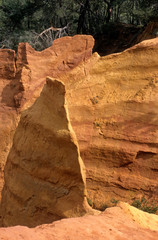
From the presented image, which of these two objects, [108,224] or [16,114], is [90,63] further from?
[108,224]

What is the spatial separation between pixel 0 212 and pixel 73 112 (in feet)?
7.82

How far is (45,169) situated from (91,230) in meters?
1.82

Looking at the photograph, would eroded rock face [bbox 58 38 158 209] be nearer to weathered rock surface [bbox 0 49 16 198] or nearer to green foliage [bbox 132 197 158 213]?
green foliage [bbox 132 197 158 213]

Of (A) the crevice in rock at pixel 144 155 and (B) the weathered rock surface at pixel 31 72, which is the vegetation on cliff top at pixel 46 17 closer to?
(B) the weathered rock surface at pixel 31 72

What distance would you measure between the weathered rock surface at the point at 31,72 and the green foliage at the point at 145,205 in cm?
348

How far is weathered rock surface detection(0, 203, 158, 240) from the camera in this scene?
112 inches

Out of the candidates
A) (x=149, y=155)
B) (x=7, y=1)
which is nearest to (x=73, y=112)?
(x=149, y=155)

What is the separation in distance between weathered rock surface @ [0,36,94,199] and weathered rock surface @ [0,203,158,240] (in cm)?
428

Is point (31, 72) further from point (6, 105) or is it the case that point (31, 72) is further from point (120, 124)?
point (120, 124)

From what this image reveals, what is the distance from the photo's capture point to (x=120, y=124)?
556 centimetres

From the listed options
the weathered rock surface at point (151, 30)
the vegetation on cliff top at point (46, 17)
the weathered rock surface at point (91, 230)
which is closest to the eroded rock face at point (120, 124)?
the weathered rock surface at point (91, 230)

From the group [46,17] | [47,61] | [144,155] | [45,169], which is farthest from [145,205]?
[46,17]

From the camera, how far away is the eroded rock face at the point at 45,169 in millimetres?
4275

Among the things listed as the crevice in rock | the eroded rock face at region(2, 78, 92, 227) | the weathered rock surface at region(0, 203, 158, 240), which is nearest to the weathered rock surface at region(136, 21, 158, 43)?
the crevice in rock
